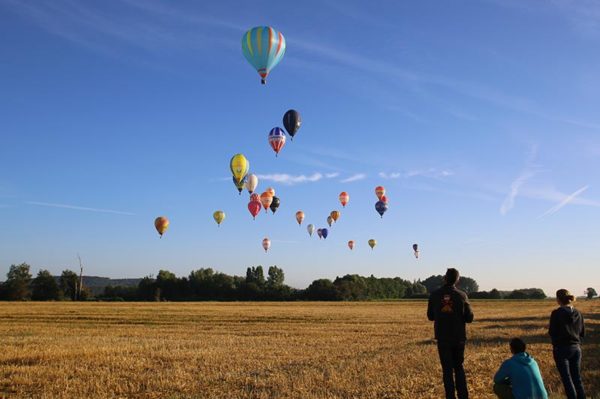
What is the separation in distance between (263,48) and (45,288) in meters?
90.5

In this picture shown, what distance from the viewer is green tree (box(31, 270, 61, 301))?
100500mm

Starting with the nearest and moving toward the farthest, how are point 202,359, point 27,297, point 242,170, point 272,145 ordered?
point 202,359 < point 272,145 < point 242,170 < point 27,297

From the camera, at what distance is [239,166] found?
136 ft

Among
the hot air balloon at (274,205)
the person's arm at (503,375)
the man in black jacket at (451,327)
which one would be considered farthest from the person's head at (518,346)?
the hot air balloon at (274,205)

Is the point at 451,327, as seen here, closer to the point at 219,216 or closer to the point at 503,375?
the point at 503,375

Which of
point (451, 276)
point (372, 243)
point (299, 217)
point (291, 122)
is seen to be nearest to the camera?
point (451, 276)

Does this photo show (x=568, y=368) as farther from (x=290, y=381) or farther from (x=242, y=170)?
(x=242, y=170)

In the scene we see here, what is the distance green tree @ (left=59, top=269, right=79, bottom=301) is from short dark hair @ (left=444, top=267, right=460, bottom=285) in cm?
10493

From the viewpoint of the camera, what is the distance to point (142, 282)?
371 feet

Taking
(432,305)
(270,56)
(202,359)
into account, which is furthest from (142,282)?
(432,305)

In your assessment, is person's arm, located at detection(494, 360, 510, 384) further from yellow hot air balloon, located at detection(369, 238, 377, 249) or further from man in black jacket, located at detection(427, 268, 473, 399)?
yellow hot air balloon, located at detection(369, 238, 377, 249)

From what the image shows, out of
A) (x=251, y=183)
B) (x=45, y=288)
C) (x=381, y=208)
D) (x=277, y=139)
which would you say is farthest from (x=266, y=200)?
(x=45, y=288)

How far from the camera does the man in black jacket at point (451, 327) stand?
326 inches

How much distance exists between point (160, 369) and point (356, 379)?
200 inches
